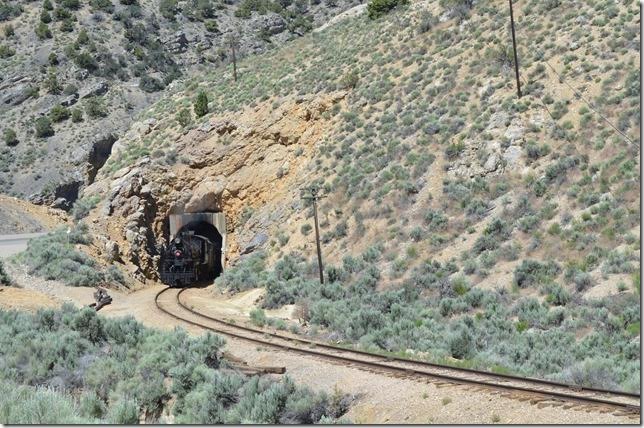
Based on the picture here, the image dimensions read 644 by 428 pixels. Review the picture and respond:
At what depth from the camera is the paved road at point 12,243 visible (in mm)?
41812

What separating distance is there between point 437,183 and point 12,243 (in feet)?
93.8

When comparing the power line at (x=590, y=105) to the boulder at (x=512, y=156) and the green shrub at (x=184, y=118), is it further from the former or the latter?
the green shrub at (x=184, y=118)

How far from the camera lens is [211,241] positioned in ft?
145

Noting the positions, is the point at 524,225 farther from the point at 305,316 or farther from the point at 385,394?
the point at 385,394

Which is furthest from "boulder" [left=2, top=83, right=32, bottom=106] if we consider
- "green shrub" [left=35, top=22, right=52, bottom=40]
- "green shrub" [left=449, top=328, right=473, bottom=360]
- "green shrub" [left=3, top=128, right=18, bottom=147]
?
"green shrub" [left=449, top=328, right=473, bottom=360]

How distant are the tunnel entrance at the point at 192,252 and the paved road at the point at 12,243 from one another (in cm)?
918

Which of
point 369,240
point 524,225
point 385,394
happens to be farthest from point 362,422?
point 369,240

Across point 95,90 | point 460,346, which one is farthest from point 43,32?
point 460,346

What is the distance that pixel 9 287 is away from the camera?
95.5 ft

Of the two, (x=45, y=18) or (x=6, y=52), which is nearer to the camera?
(x=6, y=52)

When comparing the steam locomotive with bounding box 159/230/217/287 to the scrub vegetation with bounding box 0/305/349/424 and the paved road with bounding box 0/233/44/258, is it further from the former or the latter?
the scrub vegetation with bounding box 0/305/349/424

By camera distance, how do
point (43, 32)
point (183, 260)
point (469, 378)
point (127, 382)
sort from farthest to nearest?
1. point (43, 32)
2. point (183, 260)
3. point (127, 382)
4. point (469, 378)

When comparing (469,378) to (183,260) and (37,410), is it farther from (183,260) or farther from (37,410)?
(183,260)

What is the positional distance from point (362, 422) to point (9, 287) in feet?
→ 72.5
